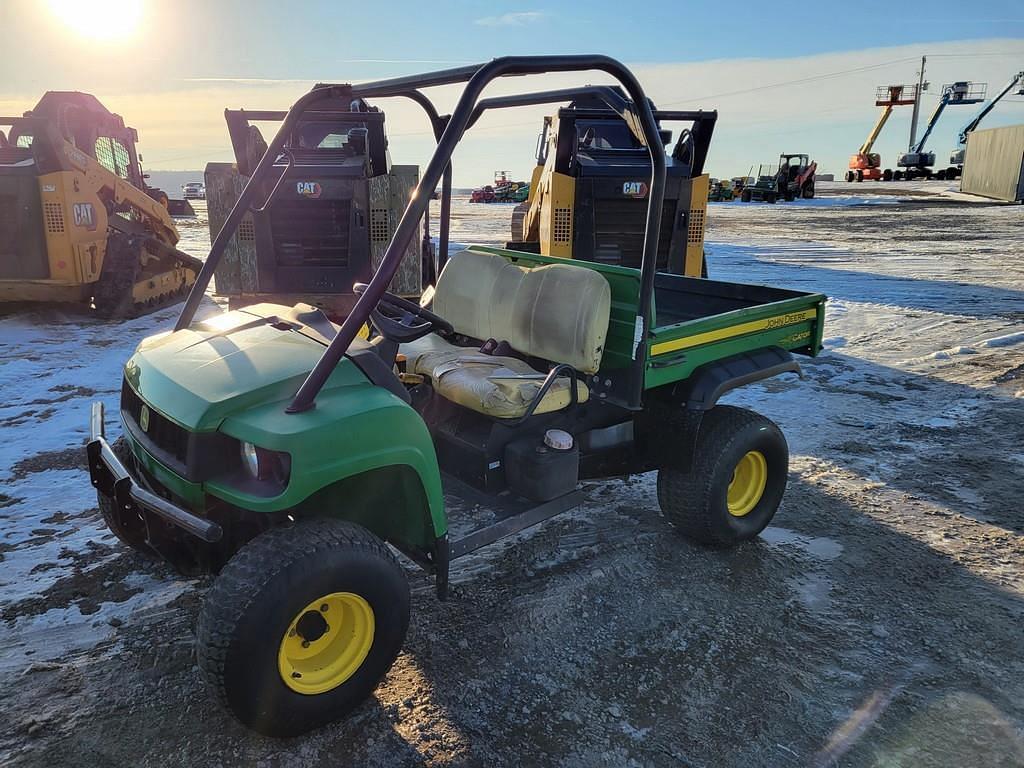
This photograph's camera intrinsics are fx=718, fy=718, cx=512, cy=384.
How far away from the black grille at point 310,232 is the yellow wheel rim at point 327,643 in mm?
6350

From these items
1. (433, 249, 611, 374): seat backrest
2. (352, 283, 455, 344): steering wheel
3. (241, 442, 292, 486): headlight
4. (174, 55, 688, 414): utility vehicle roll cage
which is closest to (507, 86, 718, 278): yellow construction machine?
(433, 249, 611, 374): seat backrest

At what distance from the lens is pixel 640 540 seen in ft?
12.3

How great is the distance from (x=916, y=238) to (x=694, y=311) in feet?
55.3

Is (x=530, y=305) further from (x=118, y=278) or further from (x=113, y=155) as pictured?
(x=113, y=155)

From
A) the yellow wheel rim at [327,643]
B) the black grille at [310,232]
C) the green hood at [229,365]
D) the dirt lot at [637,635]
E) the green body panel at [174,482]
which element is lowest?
the dirt lot at [637,635]

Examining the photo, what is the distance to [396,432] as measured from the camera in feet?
7.98

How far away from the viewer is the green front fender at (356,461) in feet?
7.34

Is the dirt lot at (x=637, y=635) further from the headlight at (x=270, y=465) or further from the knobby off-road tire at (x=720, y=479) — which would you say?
the headlight at (x=270, y=465)

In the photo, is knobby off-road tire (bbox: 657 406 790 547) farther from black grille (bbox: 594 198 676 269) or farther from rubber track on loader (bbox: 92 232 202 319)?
rubber track on loader (bbox: 92 232 202 319)

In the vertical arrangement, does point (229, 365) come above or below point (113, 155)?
below

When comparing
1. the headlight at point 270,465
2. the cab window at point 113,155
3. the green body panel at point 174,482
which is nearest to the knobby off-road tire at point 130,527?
the green body panel at point 174,482

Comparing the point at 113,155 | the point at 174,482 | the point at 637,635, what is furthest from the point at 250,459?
the point at 113,155

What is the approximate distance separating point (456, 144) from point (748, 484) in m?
2.43

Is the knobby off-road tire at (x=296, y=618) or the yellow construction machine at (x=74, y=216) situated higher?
the yellow construction machine at (x=74, y=216)
